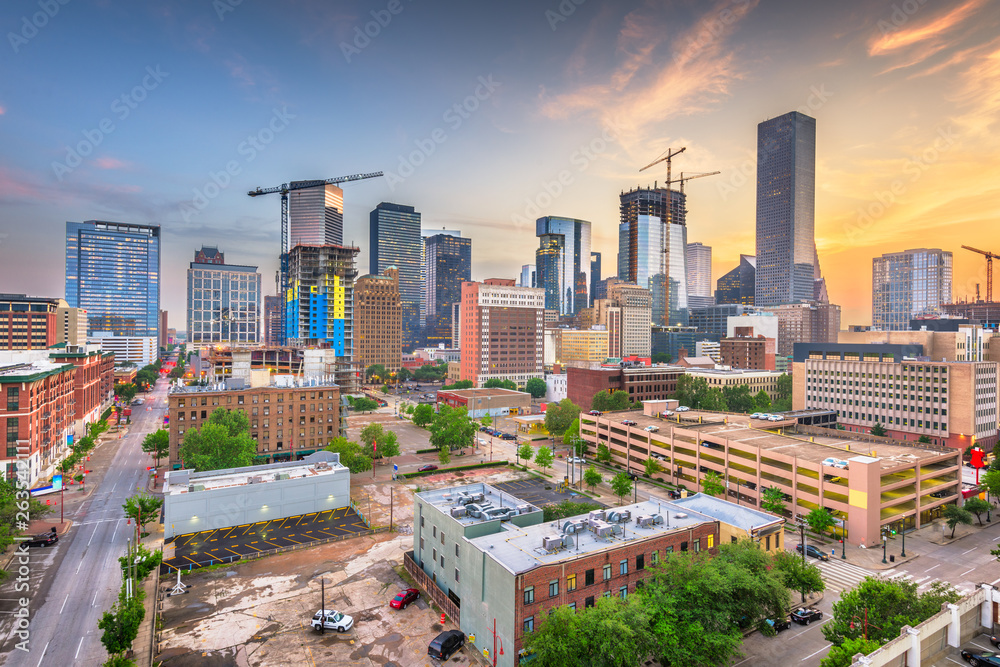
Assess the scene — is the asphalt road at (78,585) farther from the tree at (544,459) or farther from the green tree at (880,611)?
the tree at (544,459)

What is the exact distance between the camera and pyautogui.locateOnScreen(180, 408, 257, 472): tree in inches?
2859

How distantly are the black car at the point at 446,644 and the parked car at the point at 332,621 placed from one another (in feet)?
23.2

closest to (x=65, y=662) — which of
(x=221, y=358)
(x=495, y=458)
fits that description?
(x=495, y=458)

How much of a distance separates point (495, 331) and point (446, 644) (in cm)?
15761

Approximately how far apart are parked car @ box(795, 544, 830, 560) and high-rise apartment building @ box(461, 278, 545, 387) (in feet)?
459

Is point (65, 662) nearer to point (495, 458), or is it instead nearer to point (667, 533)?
point (667, 533)

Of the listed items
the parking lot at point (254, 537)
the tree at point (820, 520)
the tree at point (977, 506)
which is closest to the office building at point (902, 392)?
the tree at point (977, 506)

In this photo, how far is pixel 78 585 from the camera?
154 feet

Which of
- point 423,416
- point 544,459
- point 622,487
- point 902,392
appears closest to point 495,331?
point 423,416

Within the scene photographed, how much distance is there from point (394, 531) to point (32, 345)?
179 m

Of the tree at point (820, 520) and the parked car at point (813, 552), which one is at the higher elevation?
the tree at point (820, 520)

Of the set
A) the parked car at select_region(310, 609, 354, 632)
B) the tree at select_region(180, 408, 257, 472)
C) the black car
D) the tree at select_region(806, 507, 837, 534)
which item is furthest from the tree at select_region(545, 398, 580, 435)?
the parked car at select_region(310, 609, 354, 632)

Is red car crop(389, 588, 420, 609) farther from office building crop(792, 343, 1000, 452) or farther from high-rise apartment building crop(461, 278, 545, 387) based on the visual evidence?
high-rise apartment building crop(461, 278, 545, 387)

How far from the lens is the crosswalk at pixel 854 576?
46719 mm
